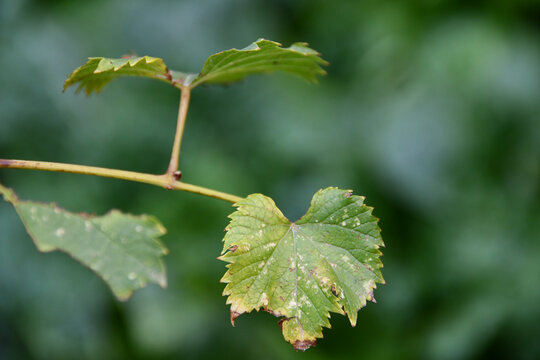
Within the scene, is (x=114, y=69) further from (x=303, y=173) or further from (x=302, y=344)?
(x=303, y=173)

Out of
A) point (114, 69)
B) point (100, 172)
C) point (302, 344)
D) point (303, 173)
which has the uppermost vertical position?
point (114, 69)

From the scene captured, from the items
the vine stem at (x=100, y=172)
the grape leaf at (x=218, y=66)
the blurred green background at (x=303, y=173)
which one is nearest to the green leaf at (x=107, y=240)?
the vine stem at (x=100, y=172)

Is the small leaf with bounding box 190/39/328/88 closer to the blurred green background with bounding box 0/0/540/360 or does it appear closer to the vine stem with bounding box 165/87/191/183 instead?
the vine stem with bounding box 165/87/191/183

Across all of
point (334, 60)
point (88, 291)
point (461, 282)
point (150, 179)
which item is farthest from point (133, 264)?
point (334, 60)

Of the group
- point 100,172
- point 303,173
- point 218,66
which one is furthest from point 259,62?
point 303,173

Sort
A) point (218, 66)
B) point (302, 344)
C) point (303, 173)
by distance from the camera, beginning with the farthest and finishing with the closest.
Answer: point (303, 173), point (218, 66), point (302, 344)

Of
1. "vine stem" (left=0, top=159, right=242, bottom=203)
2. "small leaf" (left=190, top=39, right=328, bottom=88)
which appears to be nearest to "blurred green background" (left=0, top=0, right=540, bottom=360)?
"small leaf" (left=190, top=39, right=328, bottom=88)
